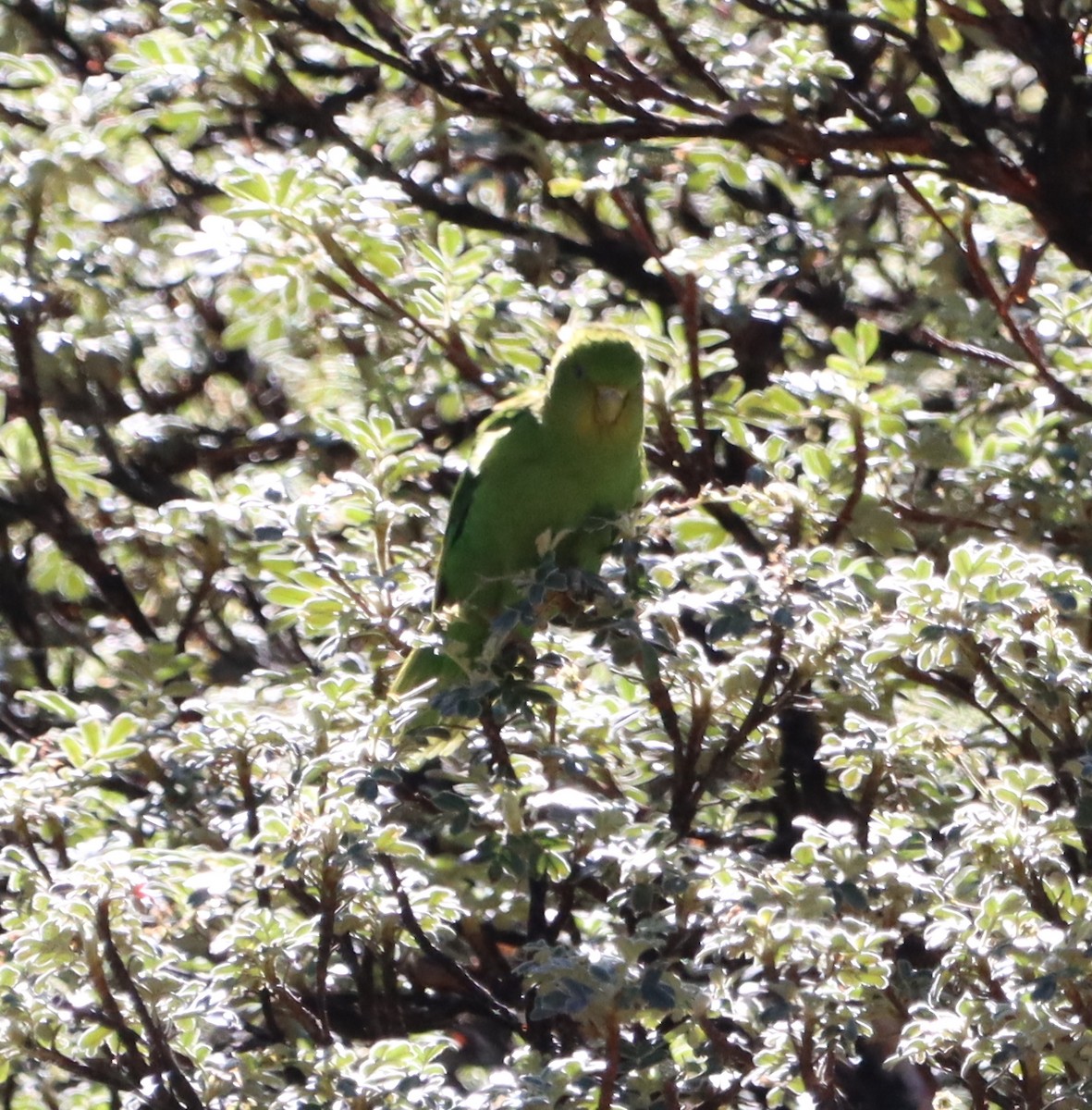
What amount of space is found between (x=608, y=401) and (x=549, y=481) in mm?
220

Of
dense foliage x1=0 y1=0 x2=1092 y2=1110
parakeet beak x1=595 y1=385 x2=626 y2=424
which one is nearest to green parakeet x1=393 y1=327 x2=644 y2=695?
parakeet beak x1=595 y1=385 x2=626 y2=424

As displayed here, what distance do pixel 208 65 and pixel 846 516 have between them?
164 cm

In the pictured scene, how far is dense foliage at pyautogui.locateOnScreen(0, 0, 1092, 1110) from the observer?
6.99ft

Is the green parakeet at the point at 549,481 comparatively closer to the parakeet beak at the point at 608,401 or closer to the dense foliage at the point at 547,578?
the parakeet beak at the point at 608,401

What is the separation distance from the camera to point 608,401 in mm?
2799

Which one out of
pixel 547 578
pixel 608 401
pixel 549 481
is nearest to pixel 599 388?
pixel 608 401

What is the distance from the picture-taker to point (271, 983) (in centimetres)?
229

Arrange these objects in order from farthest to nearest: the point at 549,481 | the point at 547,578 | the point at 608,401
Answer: the point at 549,481 < the point at 608,401 < the point at 547,578

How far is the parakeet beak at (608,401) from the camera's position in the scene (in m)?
2.80

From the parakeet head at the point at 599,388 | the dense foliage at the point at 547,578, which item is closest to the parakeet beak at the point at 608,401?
the parakeet head at the point at 599,388

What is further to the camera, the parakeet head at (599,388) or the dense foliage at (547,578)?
the parakeet head at (599,388)

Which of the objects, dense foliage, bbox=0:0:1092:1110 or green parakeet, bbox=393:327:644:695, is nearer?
dense foliage, bbox=0:0:1092:1110

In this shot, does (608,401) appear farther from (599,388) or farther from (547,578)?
(547,578)

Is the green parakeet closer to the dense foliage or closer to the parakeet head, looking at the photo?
the parakeet head
